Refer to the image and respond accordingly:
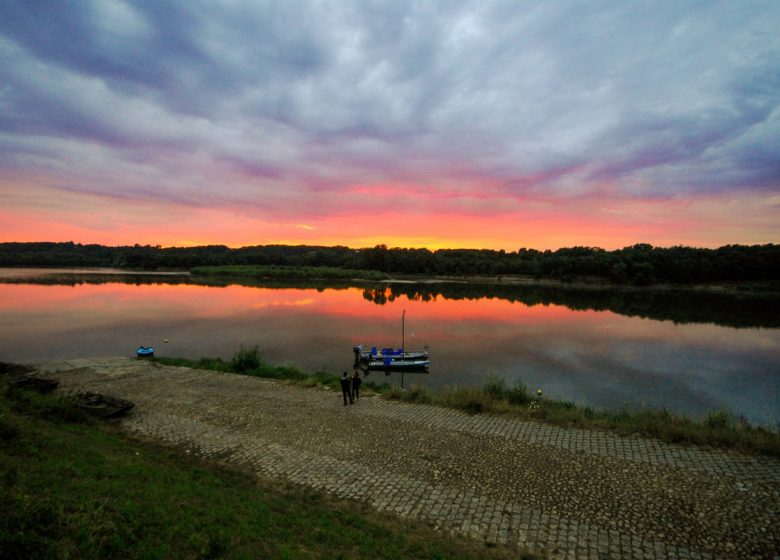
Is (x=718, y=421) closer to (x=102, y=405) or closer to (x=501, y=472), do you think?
(x=501, y=472)

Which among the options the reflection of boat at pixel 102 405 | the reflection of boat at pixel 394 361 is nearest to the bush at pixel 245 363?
the reflection of boat at pixel 394 361

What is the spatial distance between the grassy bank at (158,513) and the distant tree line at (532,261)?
97400mm

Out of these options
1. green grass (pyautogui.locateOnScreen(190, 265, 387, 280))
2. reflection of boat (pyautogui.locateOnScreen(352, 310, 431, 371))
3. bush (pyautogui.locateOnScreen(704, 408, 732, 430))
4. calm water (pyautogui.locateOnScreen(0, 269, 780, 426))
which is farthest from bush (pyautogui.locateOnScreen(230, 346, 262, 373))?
green grass (pyautogui.locateOnScreen(190, 265, 387, 280))

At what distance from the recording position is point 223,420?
40.7 ft

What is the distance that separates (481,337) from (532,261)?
84.2 m

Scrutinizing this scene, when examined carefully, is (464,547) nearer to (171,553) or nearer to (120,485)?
(171,553)

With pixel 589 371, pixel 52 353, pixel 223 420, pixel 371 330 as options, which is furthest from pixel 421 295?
pixel 223 420

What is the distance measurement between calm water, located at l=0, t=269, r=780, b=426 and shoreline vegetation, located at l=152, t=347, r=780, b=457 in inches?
159

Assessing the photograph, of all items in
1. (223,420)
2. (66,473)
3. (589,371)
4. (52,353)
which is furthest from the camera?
(52,353)

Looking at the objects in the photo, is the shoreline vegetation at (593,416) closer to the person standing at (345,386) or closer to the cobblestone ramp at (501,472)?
the cobblestone ramp at (501,472)

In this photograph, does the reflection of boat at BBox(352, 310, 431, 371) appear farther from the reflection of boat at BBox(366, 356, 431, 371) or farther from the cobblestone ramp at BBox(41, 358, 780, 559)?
the cobblestone ramp at BBox(41, 358, 780, 559)

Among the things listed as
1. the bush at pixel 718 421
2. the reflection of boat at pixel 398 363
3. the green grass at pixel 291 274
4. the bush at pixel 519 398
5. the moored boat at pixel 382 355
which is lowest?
the reflection of boat at pixel 398 363

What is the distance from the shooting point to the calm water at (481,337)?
20.3 metres

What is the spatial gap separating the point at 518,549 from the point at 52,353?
29.2m
